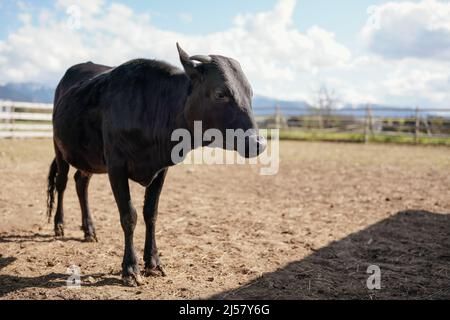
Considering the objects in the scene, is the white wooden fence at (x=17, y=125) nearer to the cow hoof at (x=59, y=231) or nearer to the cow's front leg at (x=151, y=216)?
the cow hoof at (x=59, y=231)

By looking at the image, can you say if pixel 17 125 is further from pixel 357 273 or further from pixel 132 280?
pixel 357 273

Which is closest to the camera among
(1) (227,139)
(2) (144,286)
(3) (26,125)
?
(1) (227,139)

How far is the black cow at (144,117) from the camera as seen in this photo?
11.2 feet

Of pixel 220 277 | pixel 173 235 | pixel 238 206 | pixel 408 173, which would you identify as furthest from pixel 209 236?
pixel 408 173

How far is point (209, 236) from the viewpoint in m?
5.27

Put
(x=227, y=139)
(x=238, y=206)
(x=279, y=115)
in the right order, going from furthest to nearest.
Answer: (x=279, y=115) < (x=238, y=206) < (x=227, y=139)

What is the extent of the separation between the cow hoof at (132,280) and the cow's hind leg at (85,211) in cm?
145

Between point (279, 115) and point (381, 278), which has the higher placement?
point (279, 115)

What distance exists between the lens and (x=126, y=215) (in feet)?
12.8

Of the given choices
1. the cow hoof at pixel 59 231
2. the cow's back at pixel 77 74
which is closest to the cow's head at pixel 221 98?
the cow's back at pixel 77 74

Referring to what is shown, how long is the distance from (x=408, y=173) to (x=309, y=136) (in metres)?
11.7

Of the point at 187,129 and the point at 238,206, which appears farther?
the point at 238,206
